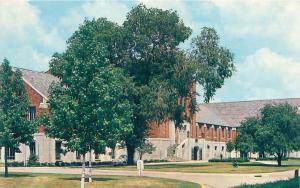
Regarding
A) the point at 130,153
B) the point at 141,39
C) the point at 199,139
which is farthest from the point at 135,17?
the point at 199,139

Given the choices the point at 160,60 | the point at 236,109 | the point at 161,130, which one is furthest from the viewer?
the point at 236,109

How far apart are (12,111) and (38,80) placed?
100 feet

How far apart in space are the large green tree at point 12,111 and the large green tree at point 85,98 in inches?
213

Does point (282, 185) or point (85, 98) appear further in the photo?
point (85, 98)

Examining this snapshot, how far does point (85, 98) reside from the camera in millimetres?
31031

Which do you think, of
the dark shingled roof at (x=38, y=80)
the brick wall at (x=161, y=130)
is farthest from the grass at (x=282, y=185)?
the brick wall at (x=161, y=130)

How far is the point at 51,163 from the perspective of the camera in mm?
62094

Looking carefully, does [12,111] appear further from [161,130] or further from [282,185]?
[161,130]

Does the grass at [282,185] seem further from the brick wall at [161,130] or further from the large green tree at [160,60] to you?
the brick wall at [161,130]

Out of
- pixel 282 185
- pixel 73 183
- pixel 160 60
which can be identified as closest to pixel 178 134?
pixel 160 60

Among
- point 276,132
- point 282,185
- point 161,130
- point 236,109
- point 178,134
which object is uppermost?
point 236,109

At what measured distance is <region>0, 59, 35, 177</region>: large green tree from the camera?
37219 mm

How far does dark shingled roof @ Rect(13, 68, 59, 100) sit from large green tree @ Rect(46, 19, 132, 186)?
105 ft

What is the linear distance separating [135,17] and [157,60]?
543cm
